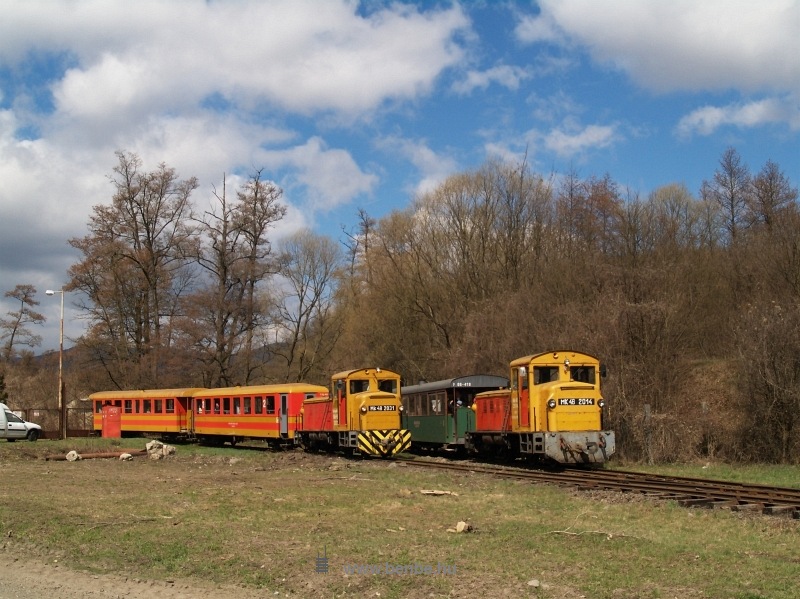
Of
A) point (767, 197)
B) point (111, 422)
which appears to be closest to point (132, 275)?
point (111, 422)

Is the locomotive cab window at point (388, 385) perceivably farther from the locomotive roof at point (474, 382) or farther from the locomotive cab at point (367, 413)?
the locomotive roof at point (474, 382)

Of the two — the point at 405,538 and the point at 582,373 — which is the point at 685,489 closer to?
the point at 582,373

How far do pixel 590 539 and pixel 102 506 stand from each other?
342 inches

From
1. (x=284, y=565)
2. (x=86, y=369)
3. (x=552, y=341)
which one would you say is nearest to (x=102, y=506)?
(x=284, y=565)

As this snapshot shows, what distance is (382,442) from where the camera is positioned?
1053 inches

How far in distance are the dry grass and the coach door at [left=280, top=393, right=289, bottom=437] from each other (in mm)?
14948

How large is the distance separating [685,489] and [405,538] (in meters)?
7.55

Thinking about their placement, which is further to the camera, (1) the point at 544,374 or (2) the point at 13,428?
(2) the point at 13,428

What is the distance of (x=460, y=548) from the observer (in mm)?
9953

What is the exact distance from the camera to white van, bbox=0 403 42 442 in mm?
38094

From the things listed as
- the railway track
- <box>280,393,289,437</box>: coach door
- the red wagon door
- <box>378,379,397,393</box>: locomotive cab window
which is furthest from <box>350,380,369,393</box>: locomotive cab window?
the red wagon door

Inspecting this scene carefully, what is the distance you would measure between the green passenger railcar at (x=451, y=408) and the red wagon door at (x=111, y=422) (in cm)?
2055

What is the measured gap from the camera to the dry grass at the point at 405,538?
8.28 m

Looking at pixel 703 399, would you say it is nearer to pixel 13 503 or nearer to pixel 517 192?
pixel 517 192
